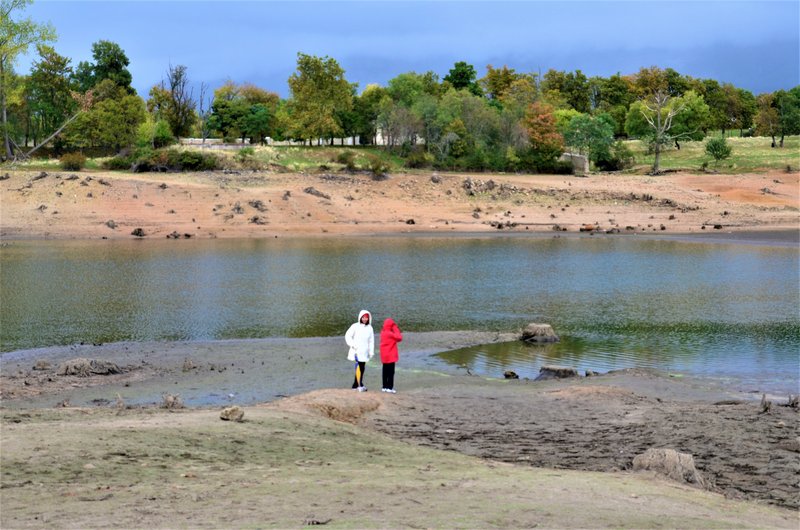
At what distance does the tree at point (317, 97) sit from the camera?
89812mm

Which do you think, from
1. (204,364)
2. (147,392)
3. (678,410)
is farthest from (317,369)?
(678,410)

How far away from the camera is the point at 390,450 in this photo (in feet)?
43.5

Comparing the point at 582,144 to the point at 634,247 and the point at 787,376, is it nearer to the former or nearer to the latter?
the point at 634,247

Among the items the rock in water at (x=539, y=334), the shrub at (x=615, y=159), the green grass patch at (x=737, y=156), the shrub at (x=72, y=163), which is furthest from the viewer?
the shrub at (x=615, y=159)

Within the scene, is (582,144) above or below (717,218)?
above

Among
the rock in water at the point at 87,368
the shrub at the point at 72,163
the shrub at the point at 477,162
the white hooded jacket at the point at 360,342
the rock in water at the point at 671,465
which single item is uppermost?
the shrub at the point at 477,162

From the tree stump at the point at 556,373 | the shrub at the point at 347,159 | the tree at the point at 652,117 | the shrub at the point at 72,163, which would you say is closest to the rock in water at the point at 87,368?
the tree stump at the point at 556,373

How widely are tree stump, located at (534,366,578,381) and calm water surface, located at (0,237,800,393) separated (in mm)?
927

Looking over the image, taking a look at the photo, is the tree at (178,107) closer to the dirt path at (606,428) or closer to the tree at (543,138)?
the tree at (543,138)

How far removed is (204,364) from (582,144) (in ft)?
250

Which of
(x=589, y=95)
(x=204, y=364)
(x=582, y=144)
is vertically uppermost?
(x=589, y=95)

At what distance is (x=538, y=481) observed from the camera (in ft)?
36.9

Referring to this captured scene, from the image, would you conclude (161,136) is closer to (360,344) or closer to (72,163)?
(72,163)

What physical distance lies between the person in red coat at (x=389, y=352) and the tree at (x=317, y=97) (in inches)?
2857
